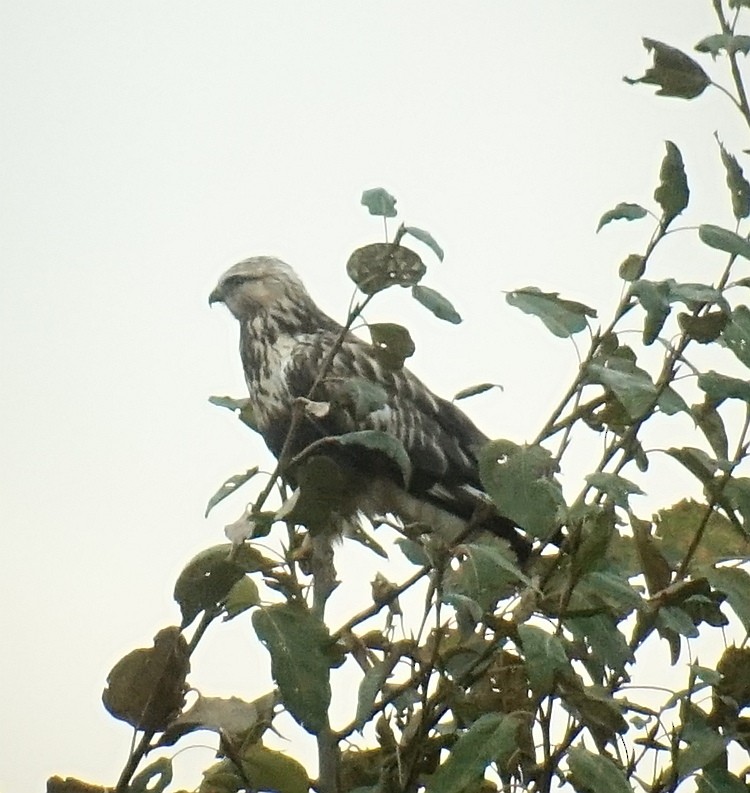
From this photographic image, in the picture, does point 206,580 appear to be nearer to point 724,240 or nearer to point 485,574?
point 485,574

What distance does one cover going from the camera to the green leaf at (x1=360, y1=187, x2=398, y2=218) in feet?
6.05

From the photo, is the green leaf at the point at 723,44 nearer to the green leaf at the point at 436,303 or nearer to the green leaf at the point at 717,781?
the green leaf at the point at 436,303

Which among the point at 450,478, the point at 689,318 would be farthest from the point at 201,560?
the point at 450,478

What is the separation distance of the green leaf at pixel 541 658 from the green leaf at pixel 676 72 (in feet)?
3.07

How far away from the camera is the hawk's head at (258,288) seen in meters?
4.78

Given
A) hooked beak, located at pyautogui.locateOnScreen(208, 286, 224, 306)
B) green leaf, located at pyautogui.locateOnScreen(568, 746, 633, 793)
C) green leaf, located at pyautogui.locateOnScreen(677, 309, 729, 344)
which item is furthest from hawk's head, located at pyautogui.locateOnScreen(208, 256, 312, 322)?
green leaf, located at pyautogui.locateOnScreen(568, 746, 633, 793)

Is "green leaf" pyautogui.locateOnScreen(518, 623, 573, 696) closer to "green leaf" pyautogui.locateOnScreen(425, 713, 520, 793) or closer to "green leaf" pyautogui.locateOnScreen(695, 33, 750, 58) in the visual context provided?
"green leaf" pyautogui.locateOnScreen(425, 713, 520, 793)

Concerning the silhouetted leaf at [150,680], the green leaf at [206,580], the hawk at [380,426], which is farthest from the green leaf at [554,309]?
the hawk at [380,426]

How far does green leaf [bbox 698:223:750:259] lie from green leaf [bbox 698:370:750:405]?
0.58 ft

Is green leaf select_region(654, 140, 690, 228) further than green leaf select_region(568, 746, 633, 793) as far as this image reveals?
Yes

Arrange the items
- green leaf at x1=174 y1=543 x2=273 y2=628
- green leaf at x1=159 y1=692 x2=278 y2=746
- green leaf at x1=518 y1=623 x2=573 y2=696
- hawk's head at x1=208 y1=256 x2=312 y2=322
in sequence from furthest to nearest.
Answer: hawk's head at x1=208 y1=256 x2=312 y2=322, green leaf at x1=159 y1=692 x2=278 y2=746, green leaf at x1=174 y1=543 x2=273 y2=628, green leaf at x1=518 y1=623 x2=573 y2=696

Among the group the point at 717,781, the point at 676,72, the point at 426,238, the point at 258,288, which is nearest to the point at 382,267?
the point at 426,238

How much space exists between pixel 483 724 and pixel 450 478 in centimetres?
260

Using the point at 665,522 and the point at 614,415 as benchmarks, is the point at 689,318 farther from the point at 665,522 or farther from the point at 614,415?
the point at 665,522
